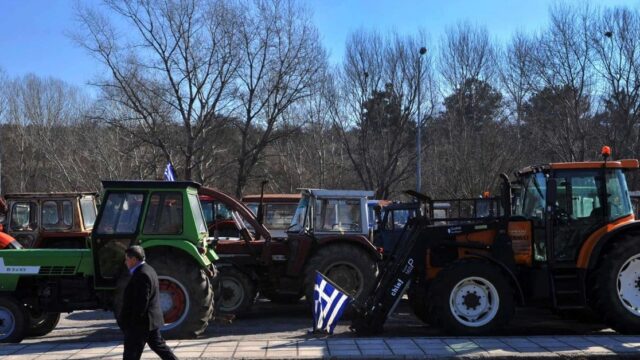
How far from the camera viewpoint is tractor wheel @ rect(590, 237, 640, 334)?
29.0ft

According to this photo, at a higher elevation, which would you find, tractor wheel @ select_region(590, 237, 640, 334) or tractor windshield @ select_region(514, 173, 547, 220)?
tractor windshield @ select_region(514, 173, 547, 220)

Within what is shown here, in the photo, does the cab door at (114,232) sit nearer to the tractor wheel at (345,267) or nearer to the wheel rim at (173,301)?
the wheel rim at (173,301)

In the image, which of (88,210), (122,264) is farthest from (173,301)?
(88,210)

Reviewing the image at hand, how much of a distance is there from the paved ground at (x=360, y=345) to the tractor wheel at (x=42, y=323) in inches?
5.1

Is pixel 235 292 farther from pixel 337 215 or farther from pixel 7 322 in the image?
pixel 7 322

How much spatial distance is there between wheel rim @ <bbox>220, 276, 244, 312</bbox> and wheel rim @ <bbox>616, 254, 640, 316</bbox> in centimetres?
644

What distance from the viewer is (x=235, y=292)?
452 inches

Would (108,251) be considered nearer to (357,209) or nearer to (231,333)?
(231,333)

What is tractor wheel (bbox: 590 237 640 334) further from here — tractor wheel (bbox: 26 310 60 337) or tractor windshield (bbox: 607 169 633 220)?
tractor wheel (bbox: 26 310 60 337)

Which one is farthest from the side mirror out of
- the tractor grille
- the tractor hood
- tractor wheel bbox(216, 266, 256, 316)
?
the tractor grille

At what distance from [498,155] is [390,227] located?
605 inches

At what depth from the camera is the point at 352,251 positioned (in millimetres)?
11617

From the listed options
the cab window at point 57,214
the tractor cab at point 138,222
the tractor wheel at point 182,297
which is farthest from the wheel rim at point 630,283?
the cab window at point 57,214

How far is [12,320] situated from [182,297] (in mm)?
2423
